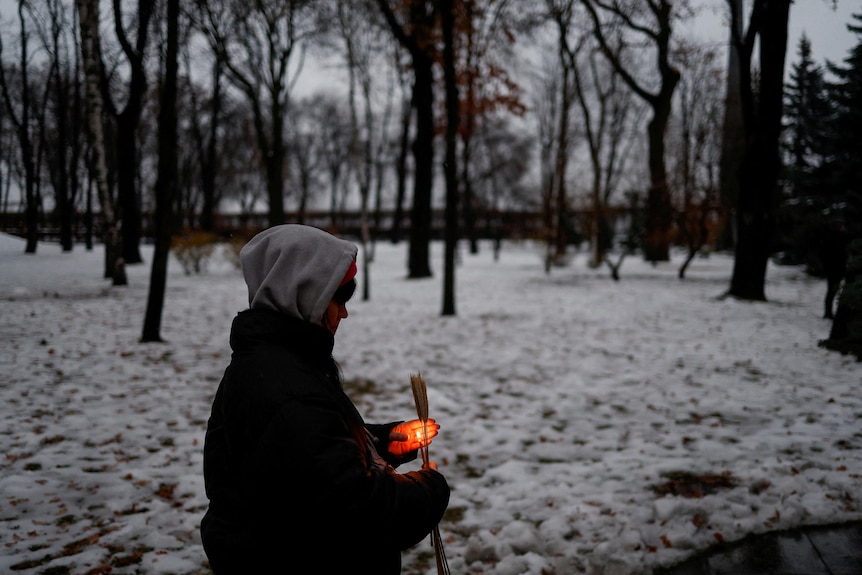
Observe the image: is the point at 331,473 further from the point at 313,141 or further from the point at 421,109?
the point at 313,141

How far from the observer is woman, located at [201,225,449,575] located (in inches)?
53.0

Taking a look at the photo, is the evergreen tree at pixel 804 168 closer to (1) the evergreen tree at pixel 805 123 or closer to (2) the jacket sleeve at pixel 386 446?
(1) the evergreen tree at pixel 805 123

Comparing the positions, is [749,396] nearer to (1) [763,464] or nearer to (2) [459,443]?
(1) [763,464]

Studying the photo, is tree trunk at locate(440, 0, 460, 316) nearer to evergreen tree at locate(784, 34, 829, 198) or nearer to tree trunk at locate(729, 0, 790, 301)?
tree trunk at locate(729, 0, 790, 301)

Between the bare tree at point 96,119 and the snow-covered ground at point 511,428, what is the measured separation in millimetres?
2931

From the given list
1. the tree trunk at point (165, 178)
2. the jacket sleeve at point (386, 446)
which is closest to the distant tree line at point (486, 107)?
the tree trunk at point (165, 178)

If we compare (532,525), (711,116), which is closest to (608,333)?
(532,525)

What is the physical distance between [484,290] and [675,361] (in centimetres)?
847

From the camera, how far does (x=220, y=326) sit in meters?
9.75

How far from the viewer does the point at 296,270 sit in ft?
4.74

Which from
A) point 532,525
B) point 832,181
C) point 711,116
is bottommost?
point 532,525

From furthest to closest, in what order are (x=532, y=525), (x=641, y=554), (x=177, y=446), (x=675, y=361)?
(x=675, y=361), (x=177, y=446), (x=532, y=525), (x=641, y=554)

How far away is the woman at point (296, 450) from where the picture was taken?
1346 mm

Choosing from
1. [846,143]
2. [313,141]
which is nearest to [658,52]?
[846,143]
